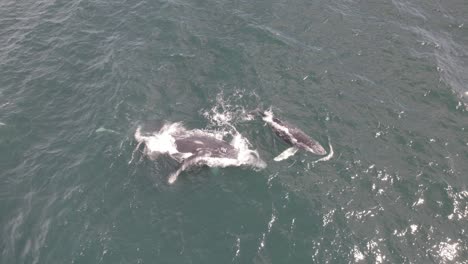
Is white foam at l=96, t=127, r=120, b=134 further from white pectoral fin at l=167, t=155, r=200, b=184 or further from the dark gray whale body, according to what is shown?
white pectoral fin at l=167, t=155, r=200, b=184

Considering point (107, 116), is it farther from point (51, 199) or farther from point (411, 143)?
point (411, 143)

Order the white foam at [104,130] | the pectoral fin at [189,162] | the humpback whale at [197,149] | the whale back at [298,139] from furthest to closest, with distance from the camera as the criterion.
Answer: the white foam at [104,130], the whale back at [298,139], the humpback whale at [197,149], the pectoral fin at [189,162]

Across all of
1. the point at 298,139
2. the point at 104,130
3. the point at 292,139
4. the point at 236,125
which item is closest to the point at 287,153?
the point at 292,139

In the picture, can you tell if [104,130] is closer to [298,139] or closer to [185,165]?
[185,165]

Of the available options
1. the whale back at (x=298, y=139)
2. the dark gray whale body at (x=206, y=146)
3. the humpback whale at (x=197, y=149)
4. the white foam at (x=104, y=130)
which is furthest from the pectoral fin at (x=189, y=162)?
the white foam at (x=104, y=130)

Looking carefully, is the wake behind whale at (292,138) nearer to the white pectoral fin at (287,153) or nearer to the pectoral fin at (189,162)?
the white pectoral fin at (287,153)

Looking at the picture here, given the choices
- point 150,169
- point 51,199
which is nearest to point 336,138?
point 150,169

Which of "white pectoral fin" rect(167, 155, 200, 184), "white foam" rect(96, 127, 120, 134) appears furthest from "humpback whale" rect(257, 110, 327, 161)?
"white foam" rect(96, 127, 120, 134)
